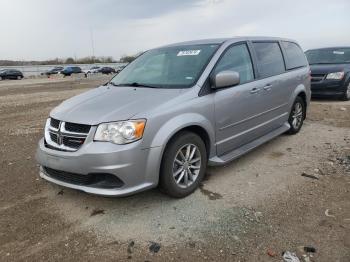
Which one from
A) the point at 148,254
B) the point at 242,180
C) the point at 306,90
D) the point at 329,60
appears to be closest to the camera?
the point at 148,254

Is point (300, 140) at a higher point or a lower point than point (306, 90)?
lower

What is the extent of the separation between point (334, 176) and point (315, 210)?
1148 millimetres

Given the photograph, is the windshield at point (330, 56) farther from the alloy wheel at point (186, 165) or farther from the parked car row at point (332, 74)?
the alloy wheel at point (186, 165)

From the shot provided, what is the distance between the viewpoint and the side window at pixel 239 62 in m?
4.71

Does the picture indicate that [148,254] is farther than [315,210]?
No

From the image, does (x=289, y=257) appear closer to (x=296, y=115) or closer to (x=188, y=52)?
(x=188, y=52)

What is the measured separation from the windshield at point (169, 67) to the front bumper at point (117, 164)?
1.12 metres

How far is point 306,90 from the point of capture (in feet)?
22.8

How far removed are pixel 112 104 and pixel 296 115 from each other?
13.3 ft

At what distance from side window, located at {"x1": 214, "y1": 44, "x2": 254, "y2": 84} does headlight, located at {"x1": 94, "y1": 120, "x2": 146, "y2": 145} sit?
4.81 feet

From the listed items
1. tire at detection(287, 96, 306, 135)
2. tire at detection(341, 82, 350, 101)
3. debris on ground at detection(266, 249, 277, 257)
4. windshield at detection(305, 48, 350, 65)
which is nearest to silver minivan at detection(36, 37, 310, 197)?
tire at detection(287, 96, 306, 135)

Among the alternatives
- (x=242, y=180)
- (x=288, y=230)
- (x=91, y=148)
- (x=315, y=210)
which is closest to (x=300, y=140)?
(x=242, y=180)

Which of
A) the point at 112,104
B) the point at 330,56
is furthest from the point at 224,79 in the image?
the point at 330,56

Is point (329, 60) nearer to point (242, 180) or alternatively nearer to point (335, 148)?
point (335, 148)
